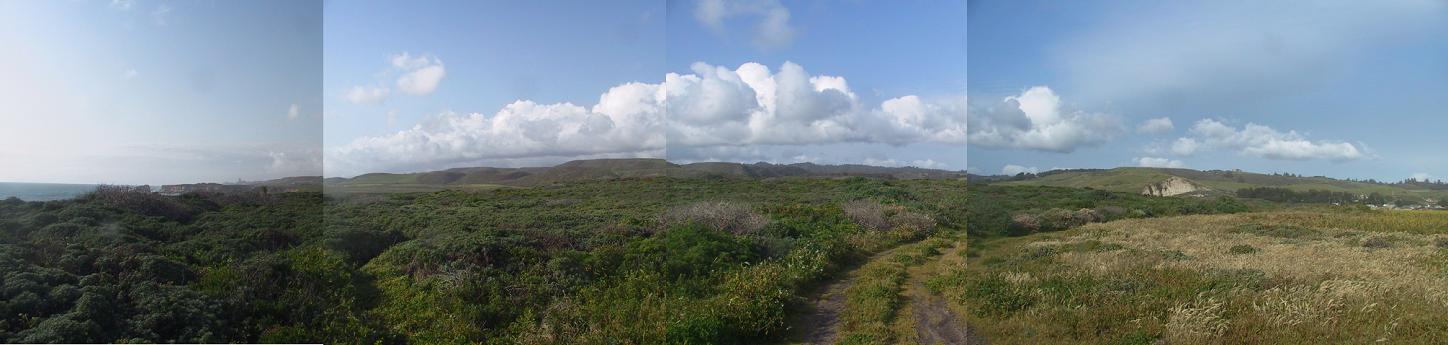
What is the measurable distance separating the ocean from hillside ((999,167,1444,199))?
9633 mm

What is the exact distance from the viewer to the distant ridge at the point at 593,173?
9998mm

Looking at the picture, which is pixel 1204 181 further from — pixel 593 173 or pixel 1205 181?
pixel 593 173

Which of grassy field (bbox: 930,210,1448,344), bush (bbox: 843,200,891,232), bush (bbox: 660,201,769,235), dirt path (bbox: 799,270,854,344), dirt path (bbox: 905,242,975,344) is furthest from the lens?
bush (bbox: 843,200,891,232)

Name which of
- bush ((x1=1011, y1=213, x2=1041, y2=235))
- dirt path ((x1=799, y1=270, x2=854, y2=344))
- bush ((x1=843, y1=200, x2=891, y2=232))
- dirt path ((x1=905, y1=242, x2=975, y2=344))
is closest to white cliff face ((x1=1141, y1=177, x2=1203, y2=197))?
bush ((x1=1011, y1=213, x2=1041, y2=235))

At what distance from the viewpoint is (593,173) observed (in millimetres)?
13109

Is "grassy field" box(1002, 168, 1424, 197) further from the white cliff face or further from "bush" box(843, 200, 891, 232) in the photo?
"bush" box(843, 200, 891, 232)

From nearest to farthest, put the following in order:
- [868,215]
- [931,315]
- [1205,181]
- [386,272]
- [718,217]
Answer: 1. [1205,181]
2. [931,315]
3. [386,272]
4. [718,217]
5. [868,215]

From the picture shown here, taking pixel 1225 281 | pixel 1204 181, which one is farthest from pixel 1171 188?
pixel 1225 281

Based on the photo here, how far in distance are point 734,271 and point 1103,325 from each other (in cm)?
466

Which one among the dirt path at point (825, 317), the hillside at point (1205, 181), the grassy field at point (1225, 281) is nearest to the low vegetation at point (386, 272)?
the dirt path at point (825, 317)

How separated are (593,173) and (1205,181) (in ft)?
36.1

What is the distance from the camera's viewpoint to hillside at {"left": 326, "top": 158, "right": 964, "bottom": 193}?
9.49m

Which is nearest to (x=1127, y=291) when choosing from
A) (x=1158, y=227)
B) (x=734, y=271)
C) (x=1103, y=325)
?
(x=1103, y=325)

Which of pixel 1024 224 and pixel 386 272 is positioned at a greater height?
pixel 1024 224
